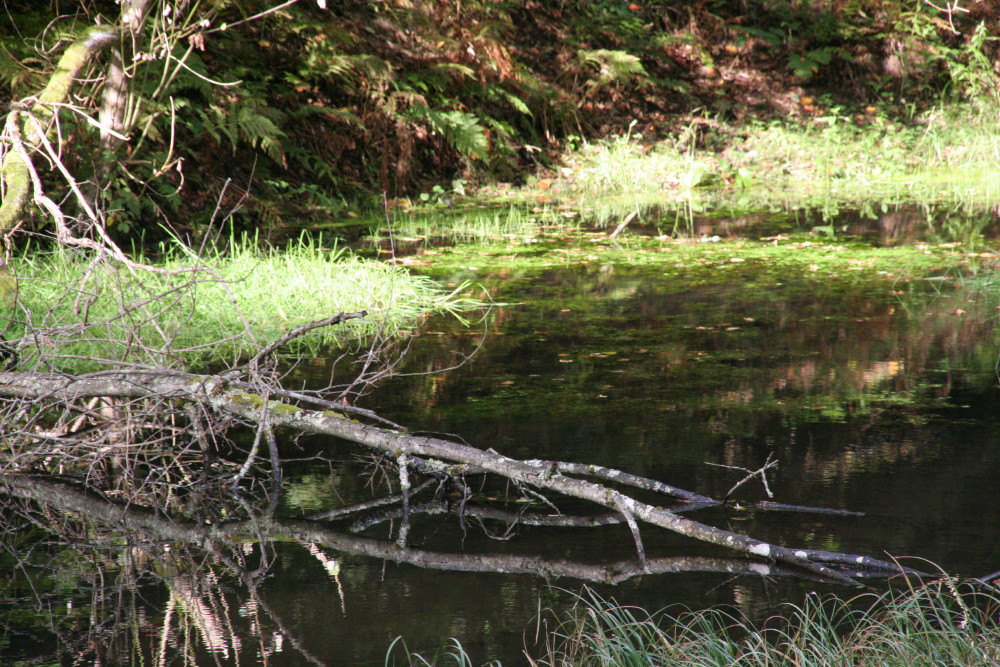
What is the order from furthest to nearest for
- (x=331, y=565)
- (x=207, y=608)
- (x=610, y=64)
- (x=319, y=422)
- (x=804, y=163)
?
(x=610, y=64) < (x=804, y=163) < (x=319, y=422) < (x=331, y=565) < (x=207, y=608)

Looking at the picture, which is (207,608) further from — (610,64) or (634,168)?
(610,64)

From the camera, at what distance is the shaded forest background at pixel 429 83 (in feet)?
25.7

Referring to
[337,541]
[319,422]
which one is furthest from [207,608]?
[319,422]

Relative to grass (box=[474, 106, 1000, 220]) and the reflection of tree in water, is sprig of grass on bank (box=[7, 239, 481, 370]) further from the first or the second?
grass (box=[474, 106, 1000, 220])

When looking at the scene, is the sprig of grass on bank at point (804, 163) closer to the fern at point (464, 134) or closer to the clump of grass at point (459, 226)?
the fern at point (464, 134)

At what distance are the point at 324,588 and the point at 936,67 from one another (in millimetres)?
14449

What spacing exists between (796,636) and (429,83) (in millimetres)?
9647

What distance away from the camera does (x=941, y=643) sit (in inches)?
81.5

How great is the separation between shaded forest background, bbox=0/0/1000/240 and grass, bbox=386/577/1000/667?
149 inches

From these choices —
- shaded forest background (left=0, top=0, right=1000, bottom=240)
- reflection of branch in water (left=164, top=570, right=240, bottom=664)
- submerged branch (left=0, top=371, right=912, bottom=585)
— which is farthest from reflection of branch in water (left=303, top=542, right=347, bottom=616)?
shaded forest background (left=0, top=0, right=1000, bottom=240)

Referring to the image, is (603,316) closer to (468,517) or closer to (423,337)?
(423,337)

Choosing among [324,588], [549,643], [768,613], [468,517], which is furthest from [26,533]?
[768,613]

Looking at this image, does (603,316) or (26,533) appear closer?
(26,533)

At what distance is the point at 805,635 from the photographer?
2.10 metres
